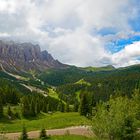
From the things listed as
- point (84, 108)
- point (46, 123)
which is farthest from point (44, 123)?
point (84, 108)

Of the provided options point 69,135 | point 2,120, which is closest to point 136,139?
point 69,135

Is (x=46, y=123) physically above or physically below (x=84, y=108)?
below

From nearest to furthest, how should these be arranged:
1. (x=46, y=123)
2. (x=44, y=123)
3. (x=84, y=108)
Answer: (x=44, y=123)
(x=46, y=123)
(x=84, y=108)

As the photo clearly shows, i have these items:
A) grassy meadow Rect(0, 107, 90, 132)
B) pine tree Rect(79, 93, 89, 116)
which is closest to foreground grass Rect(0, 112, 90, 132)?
grassy meadow Rect(0, 107, 90, 132)

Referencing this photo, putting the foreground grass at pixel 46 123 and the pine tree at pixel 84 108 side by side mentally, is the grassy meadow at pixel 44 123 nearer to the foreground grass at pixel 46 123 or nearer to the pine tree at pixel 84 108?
the foreground grass at pixel 46 123

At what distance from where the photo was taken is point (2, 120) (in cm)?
10931

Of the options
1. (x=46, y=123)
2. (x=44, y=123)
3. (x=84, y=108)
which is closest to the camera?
(x=44, y=123)

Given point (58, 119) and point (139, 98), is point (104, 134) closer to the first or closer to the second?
point (139, 98)

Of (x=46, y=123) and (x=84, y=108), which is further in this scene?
(x=84, y=108)

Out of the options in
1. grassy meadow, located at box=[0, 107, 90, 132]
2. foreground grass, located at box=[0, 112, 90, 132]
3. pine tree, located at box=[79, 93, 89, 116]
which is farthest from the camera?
pine tree, located at box=[79, 93, 89, 116]

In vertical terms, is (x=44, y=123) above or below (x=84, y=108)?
below

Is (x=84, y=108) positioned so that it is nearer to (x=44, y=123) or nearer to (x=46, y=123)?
(x=46, y=123)

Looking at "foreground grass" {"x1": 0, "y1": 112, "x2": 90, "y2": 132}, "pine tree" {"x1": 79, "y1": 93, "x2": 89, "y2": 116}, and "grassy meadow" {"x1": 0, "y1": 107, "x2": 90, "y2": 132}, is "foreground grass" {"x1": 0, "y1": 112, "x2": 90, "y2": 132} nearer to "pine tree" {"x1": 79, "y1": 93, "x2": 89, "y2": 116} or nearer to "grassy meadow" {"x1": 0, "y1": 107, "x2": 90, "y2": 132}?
"grassy meadow" {"x1": 0, "y1": 107, "x2": 90, "y2": 132}

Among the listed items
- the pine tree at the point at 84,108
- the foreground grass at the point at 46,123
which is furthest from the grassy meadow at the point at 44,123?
the pine tree at the point at 84,108
